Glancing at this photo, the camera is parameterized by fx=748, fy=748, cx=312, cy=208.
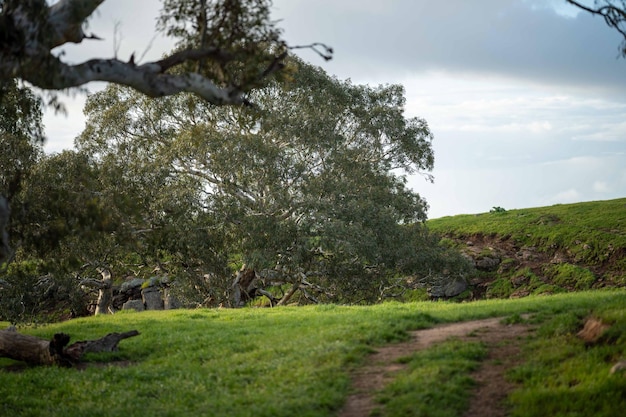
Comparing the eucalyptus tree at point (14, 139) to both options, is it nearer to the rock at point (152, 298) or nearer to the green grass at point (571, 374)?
the green grass at point (571, 374)

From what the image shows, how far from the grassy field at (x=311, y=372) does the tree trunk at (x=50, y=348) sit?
458 millimetres

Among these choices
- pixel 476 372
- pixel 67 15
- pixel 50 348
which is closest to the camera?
pixel 476 372

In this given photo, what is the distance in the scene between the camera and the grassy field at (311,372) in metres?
14.5

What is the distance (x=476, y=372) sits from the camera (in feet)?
53.3

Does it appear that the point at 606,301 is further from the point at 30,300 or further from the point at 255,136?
the point at 30,300

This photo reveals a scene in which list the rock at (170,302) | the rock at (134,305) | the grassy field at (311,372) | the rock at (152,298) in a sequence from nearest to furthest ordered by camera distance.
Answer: the grassy field at (311,372) → the rock at (170,302) → the rock at (152,298) → the rock at (134,305)

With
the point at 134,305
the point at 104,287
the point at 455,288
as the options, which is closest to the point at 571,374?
the point at 104,287

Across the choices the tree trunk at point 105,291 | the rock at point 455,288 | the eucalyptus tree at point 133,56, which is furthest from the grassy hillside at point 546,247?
the eucalyptus tree at point 133,56

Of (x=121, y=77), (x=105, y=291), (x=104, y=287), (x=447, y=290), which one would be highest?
(x=121, y=77)

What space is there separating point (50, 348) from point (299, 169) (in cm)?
2063

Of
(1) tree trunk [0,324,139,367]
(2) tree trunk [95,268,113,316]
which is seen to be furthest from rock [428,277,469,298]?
(1) tree trunk [0,324,139,367]

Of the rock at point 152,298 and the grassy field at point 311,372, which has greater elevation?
the rock at point 152,298

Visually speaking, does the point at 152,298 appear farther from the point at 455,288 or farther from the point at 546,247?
the point at 546,247

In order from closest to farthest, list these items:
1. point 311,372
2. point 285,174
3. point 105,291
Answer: point 311,372 < point 285,174 < point 105,291
